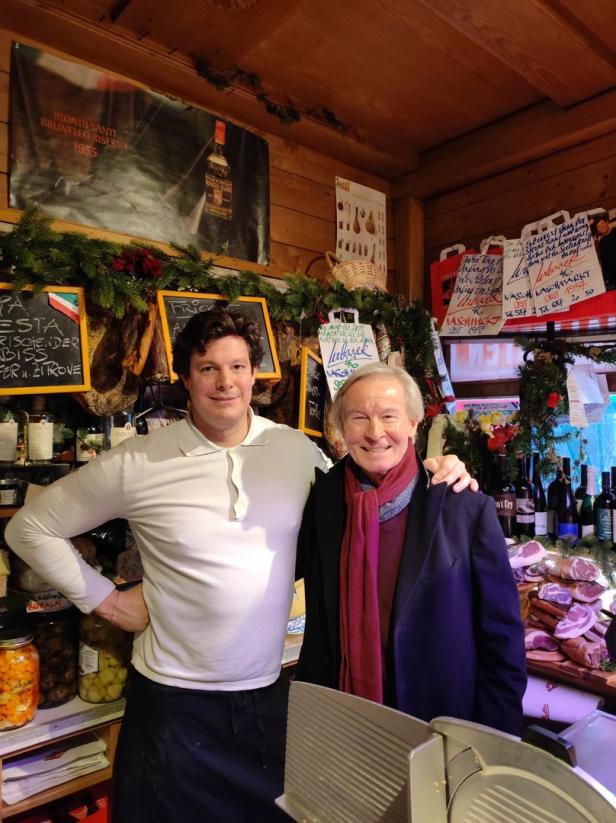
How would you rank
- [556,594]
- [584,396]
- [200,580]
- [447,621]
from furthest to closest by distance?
[584,396] → [556,594] → [200,580] → [447,621]

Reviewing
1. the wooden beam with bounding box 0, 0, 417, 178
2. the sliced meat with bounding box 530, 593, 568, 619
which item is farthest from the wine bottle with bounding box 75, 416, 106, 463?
the sliced meat with bounding box 530, 593, 568, 619

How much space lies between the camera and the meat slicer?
1.98ft

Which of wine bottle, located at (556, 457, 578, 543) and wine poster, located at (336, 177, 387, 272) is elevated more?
A: wine poster, located at (336, 177, 387, 272)

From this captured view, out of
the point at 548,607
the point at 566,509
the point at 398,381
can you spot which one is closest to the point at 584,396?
the point at 566,509

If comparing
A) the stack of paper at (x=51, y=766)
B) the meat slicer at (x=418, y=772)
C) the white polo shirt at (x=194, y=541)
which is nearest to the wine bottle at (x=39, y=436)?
the white polo shirt at (x=194, y=541)

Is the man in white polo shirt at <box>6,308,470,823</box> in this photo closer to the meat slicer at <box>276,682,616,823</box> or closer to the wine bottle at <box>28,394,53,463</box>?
the wine bottle at <box>28,394,53,463</box>

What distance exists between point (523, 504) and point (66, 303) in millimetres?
2307

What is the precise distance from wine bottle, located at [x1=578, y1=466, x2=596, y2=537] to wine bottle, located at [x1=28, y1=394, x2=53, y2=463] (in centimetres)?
237

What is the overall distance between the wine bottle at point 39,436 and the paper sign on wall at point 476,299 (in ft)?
7.05

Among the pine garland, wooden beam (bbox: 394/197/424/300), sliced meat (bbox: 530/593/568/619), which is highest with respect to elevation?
wooden beam (bbox: 394/197/424/300)

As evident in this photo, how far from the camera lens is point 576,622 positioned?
2.40 metres

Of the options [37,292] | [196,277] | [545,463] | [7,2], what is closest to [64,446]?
[37,292]

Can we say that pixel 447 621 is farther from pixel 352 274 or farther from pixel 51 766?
pixel 352 274

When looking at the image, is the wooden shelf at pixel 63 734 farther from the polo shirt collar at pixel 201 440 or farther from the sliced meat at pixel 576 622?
the sliced meat at pixel 576 622
